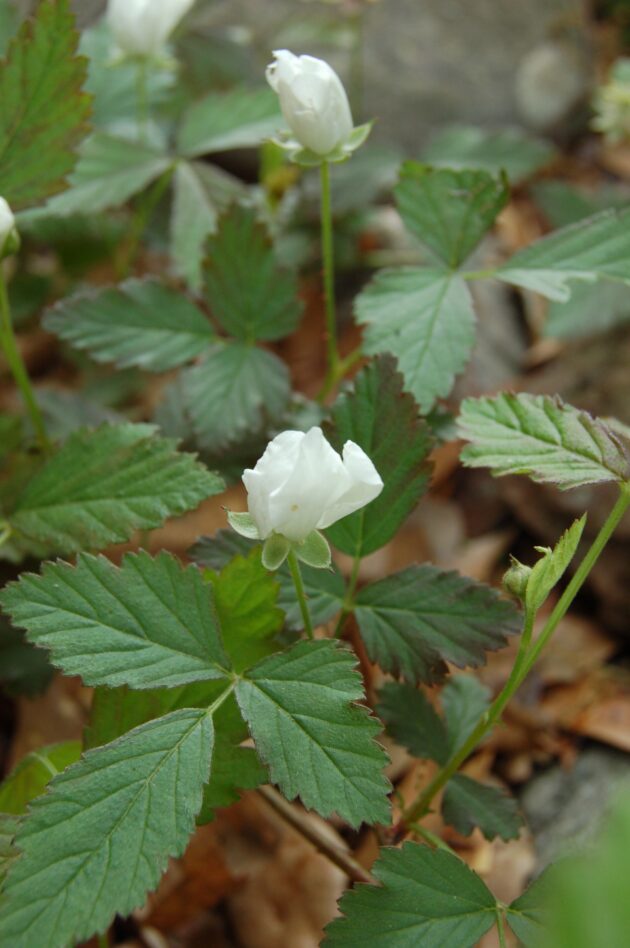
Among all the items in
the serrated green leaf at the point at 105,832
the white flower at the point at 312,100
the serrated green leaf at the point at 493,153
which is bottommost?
the serrated green leaf at the point at 493,153

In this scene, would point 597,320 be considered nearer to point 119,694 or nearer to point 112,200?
point 112,200

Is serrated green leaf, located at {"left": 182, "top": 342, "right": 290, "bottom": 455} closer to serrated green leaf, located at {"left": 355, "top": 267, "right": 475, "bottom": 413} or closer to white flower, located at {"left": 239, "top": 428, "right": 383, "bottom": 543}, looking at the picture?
serrated green leaf, located at {"left": 355, "top": 267, "right": 475, "bottom": 413}

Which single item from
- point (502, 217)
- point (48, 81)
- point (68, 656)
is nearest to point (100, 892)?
point (68, 656)

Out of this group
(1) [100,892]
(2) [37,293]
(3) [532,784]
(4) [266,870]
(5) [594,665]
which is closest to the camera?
(1) [100,892]

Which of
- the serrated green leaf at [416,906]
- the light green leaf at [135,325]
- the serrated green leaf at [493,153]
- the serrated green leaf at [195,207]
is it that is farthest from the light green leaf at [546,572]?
the serrated green leaf at [493,153]

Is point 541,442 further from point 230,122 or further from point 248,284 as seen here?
point 230,122

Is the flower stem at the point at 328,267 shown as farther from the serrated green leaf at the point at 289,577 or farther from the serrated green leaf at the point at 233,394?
the serrated green leaf at the point at 289,577
